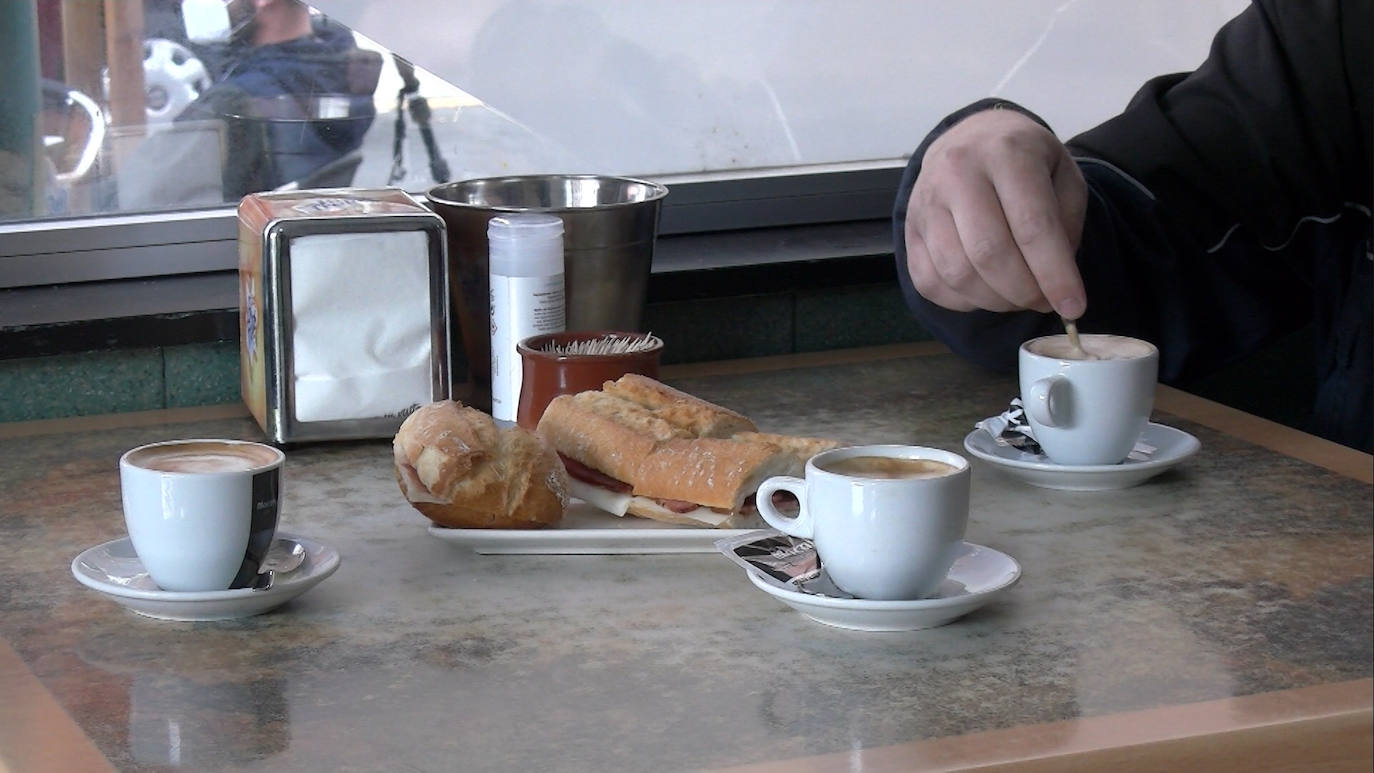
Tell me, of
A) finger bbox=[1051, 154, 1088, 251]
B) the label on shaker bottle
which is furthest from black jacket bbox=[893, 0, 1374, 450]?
the label on shaker bottle

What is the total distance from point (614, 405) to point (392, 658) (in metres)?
0.28

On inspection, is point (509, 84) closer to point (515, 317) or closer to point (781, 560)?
point (515, 317)

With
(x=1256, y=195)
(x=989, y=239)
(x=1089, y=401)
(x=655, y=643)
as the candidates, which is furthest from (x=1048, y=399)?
(x=1256, y=195)

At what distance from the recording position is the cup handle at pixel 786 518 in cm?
79

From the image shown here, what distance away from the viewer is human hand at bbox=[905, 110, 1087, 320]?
1.04 m

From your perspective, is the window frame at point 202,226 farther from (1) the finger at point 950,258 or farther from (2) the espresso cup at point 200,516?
(2) the espresso cup at point 200,516

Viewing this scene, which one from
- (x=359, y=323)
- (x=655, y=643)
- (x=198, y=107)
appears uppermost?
(x=198, y=107)

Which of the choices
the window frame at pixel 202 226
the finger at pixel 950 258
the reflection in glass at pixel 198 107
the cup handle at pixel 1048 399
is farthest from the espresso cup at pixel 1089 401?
the reflection in glass at pixel 198 107

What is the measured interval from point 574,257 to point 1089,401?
40 centimetres

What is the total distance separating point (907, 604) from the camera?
743 millimetres

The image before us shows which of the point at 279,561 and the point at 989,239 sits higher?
the point at 989,239

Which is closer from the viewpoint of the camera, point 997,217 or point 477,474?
point 477,474

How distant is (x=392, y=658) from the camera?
29.1 inches

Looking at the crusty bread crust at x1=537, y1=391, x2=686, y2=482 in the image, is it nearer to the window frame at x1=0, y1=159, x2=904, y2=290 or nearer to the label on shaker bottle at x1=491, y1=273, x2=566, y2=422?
the label on shaker bottle at x1=491, y1=273, x2=566, y2=422
